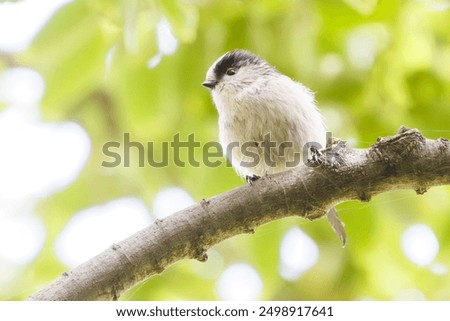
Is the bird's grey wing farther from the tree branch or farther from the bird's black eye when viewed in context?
the bird's black eye

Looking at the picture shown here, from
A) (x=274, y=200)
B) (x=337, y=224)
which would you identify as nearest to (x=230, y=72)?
(x=337, y=224)

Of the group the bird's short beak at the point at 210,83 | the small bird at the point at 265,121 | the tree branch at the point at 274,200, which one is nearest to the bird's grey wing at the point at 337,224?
the small bird at the point at 265,121

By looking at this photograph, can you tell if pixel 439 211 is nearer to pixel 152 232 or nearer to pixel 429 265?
A: pixel 429 265

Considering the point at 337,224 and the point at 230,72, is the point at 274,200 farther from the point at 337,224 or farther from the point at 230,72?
the point at 230,72

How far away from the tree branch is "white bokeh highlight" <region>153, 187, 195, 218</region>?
0.52 metres

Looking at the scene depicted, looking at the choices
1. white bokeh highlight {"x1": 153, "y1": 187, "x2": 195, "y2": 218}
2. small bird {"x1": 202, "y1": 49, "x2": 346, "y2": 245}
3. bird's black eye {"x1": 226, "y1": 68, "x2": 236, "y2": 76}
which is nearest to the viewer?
small bird {"x1": 202, "y1": 49, "x2": 346, "y2": 245}

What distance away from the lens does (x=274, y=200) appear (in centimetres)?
107

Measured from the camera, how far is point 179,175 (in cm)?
161

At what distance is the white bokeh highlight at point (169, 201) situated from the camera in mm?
1575

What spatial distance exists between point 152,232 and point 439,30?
104cm

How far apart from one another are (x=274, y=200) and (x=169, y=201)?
0.58 meters

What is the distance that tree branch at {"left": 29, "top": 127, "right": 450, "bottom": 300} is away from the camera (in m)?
0.99

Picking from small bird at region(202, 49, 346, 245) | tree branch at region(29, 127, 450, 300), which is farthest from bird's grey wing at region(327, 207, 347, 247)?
tree branch at region(29, 127, 450, 300)

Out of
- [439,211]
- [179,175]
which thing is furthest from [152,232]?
[439,211]
